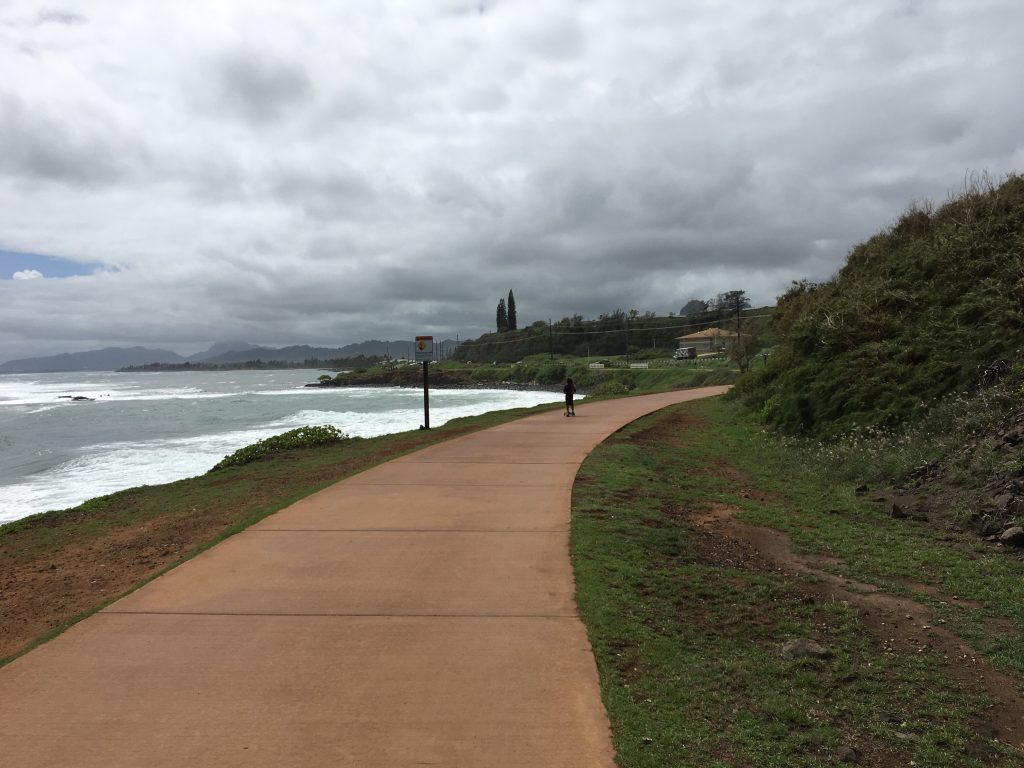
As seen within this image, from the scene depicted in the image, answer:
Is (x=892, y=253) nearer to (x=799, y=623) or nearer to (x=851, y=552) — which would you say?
(x=851, y=552)

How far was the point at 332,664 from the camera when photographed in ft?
12.1

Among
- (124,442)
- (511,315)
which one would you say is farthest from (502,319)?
(124,442)

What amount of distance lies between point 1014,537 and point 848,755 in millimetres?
3966

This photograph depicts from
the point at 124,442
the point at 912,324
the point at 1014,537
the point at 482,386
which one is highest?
the point at 912,324

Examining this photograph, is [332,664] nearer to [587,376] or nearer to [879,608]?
[879,608]

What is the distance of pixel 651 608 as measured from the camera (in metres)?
4.43

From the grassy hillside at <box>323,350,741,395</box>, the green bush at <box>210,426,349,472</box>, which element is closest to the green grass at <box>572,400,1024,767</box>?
the green bush at <box>210,426,349,472</box>

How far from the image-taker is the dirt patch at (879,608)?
3271 millimetres

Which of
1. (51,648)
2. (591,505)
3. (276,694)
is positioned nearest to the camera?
(276,694)

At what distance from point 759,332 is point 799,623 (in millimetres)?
44531

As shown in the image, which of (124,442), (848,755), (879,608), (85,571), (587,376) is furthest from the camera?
(587,376)

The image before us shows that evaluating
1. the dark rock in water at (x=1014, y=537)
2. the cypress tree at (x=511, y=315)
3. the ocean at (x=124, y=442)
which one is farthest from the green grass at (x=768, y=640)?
the cypress tree at (x=511, y=315)

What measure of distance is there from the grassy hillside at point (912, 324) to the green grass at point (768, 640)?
3.49m

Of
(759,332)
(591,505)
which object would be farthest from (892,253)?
(759,332)
